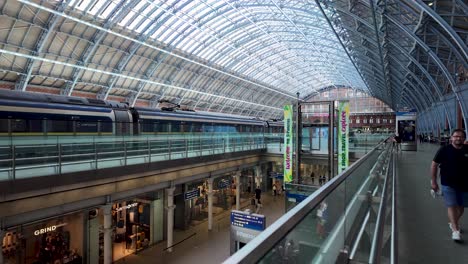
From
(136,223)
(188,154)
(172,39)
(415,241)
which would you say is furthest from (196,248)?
(172,39)

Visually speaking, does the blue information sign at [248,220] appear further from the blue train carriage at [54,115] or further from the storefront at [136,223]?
the blue train carriage at [54,115]

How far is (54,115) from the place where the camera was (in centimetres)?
Answer: 1447

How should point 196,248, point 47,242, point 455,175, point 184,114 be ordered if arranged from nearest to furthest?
1. point 455,175
2. point 47,242
3. point 196,248
4. point 184,114

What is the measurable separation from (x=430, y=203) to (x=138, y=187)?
34.5ft

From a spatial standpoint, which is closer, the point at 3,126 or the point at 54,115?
the point at 3,126

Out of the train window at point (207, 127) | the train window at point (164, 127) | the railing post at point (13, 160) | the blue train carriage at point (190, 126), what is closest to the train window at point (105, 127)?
the blue train carriage at point (190, 126)

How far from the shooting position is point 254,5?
39281 mm

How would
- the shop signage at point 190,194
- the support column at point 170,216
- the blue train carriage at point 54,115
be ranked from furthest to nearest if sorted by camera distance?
the shop signage at point 190,194 < the support column at point 170,216 < the blue train carriage at point 54,115

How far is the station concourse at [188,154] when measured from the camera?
4371 millimetres

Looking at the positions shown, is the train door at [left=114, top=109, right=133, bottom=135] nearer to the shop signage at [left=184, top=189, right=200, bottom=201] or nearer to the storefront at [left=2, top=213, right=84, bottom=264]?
the storefront at [left=2, top=213, right=84, bottom=264]

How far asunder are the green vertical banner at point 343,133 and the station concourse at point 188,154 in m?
0.07

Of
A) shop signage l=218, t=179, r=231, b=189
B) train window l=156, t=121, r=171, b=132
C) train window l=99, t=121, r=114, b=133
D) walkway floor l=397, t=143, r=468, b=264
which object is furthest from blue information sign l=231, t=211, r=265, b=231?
shop signage l=218, t=179, r=231, b=189

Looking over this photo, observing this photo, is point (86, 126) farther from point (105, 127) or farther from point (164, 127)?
point (164, 127)

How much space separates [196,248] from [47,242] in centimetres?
724
